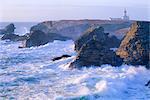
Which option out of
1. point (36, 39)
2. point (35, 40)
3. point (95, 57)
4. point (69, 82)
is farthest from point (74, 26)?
point (69, 82)

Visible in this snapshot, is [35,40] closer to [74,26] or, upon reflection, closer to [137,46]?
[137,46]

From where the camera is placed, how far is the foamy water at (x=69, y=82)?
55.4ft

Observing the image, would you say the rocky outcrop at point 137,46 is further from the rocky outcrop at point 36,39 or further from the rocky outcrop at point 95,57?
the rocky outcrop at point 36,39

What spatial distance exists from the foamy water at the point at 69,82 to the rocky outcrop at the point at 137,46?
0.88 metres

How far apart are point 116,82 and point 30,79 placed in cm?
430

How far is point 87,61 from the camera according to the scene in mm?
24359

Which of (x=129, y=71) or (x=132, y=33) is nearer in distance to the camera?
(x=129, y=71)

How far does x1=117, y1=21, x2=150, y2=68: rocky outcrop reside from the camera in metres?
24.2

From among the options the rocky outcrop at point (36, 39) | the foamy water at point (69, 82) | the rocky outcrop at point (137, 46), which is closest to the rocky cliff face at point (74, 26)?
the rocky outcrop at point (36, 39)

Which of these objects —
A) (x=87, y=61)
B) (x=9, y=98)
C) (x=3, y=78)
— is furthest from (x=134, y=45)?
(x=9, y=98)

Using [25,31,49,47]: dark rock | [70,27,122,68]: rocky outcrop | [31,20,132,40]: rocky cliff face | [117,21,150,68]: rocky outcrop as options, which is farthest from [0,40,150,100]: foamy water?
[31,20,132,40]: rocky cliff face

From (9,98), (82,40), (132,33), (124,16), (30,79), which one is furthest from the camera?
(124,16)

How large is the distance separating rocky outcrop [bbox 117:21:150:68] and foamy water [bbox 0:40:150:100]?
A: 0.88m

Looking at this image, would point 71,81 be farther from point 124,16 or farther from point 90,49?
point 124,16
